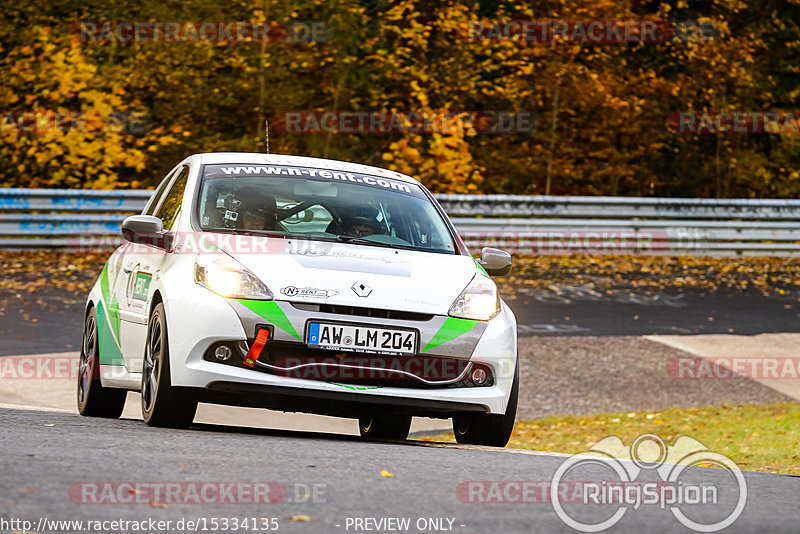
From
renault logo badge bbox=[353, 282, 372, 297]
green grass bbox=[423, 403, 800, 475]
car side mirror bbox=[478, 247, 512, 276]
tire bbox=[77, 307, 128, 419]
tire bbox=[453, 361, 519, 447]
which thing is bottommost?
green grass bbox=[423, 403, 800, 475]

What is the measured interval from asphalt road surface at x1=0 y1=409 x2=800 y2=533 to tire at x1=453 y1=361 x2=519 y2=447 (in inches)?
8.8

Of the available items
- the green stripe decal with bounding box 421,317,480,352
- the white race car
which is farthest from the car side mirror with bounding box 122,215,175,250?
the green stripe decal with bounding box 421,317,480,352

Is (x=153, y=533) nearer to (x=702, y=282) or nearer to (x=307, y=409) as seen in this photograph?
(x=307, y=409)

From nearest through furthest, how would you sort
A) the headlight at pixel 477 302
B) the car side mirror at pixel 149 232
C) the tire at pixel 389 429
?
the headlight at pixel 477 302 < the car side mirror at pixel 149 232 < the tire at pixel 389 429

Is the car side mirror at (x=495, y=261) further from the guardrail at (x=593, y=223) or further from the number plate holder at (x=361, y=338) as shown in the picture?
the guardrail at (x=593, y=223)

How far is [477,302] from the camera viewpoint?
6.98 m

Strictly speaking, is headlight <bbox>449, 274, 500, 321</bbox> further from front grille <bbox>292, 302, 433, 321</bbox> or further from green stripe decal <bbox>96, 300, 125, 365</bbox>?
green stripe decal <bbox>96, 300, 125, 365</bbox>

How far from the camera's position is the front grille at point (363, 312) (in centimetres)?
655

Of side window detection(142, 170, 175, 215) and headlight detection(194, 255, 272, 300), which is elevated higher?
headlight detection(194, 255, 272, 300)

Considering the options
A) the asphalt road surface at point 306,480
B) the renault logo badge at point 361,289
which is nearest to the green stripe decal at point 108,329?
the asphalt road surface at point 306,480

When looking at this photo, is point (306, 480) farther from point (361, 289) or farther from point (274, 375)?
point (361, 289)

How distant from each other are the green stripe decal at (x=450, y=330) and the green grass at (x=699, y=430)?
3178 mm

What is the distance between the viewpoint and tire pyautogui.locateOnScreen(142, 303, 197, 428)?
263 inches

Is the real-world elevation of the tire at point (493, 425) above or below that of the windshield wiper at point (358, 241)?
below
